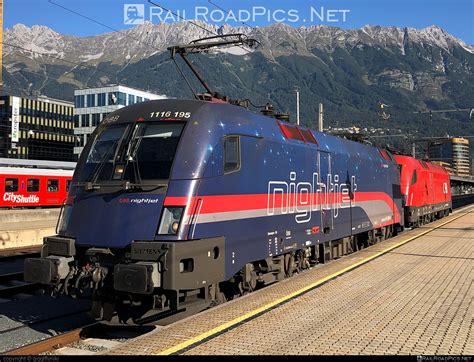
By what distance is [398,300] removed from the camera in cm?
821

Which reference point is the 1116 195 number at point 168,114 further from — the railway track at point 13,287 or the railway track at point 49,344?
the railway track at point 13,287

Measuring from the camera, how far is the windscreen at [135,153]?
6.84 metres

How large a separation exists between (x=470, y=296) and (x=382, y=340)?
3.47 m

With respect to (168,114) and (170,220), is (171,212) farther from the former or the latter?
(168,114)

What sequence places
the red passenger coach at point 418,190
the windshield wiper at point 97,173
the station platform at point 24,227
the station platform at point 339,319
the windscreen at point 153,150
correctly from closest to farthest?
the station platform at point 339,319 → the windscreen at point 153,150 → the windshield wiper at point 97,173 → the station platform at point 24,227 → the red passenger coach at point 418,190

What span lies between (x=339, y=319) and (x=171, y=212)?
296cm

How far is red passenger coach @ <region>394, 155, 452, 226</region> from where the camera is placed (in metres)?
22.9

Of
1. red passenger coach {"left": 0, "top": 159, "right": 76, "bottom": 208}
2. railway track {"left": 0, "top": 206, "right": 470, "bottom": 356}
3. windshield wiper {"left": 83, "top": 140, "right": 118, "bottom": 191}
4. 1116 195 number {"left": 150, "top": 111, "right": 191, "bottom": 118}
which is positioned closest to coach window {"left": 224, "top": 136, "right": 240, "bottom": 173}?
1116 195 number {"left": 150, "top": 111, "right": 191, "bottom": 118}

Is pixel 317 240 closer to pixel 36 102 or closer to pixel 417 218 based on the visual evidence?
pixel 417 218

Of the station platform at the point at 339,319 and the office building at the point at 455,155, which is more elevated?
the office building at the point at 455,155

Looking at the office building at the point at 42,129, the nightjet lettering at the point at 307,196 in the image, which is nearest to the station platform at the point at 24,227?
the nightjet lettering at the point at 307,196

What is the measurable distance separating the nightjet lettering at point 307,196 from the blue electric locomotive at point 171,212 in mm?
58

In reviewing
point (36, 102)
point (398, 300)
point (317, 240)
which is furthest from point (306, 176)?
point (36, 102)

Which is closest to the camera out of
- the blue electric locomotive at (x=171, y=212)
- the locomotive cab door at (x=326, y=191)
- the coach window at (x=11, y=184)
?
the blue electric locomotive at (x=171, y=212)
